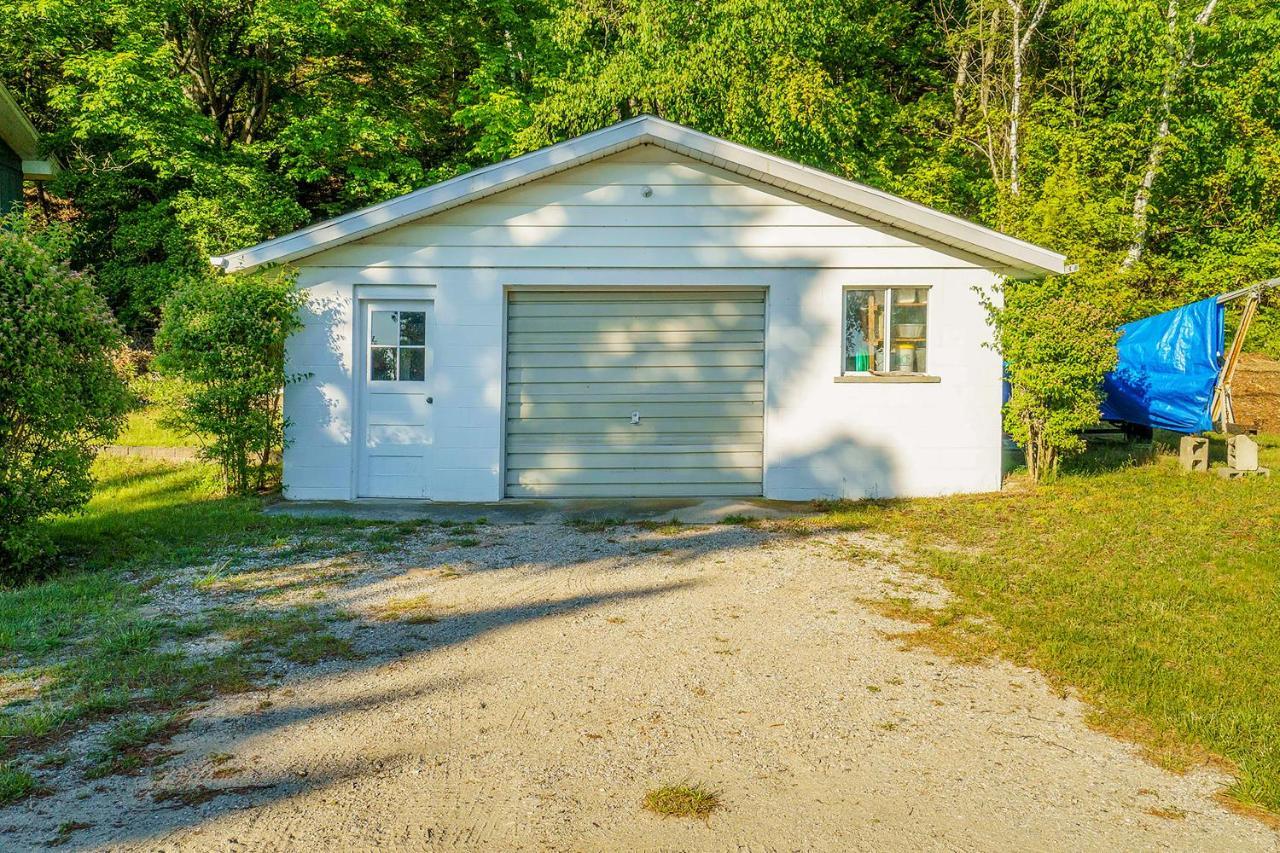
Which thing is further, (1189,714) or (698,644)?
(698,644)

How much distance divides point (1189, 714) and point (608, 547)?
4994 mm

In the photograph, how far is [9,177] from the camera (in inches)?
691

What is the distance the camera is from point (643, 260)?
444 inches

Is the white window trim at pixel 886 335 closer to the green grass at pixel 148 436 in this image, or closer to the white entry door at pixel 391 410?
the white entry door at pixel 391 410

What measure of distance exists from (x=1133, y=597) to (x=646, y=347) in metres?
6.15

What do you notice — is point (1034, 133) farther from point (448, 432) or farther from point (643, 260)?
point (448, 432)

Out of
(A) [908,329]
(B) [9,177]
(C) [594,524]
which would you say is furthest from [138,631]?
(B) [9,177]

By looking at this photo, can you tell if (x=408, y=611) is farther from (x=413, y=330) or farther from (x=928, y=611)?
(x=413, y=330)

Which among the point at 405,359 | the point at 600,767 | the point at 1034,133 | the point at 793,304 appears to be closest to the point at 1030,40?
the point at 1034,133

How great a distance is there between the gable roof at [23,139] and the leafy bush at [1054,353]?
15613 mm

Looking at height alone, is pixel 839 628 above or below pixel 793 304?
below

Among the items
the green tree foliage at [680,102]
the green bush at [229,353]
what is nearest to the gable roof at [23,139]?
the green tree foliage at [680,102]

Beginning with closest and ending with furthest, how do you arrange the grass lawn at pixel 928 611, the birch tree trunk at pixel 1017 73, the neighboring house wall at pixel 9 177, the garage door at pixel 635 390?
the grass lawn at pixel 928 611, the garage door at pixel 635 390, the neighboring house wall at pixel 9 177, the birch tree trunk at pixel 1017 73

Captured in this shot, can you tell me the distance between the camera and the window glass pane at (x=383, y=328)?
1143 cm
